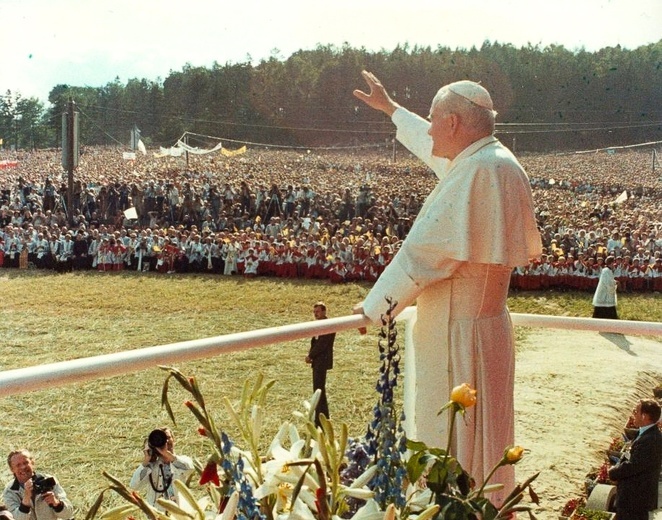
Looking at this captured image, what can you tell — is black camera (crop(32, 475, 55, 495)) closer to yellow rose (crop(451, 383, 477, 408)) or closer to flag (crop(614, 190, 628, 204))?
yellow rose (crop(451, 383, 477, 408))

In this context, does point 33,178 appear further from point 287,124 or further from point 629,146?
point 629,146

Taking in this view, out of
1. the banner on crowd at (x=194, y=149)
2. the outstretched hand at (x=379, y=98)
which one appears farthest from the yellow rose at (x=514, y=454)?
the banner on crowd at (x=194, y=149)

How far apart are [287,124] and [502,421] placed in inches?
765

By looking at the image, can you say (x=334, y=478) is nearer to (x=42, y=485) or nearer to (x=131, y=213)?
(x=42, y=485)

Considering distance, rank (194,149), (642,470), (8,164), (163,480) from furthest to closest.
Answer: (194,149) → (8,164) → (642,470) → (163,480)

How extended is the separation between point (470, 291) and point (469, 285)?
0.02m

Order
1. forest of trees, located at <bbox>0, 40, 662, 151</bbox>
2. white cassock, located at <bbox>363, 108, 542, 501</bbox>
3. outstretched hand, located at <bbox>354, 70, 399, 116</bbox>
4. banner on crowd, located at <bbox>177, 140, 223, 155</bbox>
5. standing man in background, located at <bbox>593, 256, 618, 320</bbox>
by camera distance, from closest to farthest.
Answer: white cassock, located at <bbox>363, 108, 542, 501</bbox> → outstretched hand, located at <bbox>354, 70, 399, 116</bbox> → standing man in background, located at <bbox>593, 256, 618, 320</bbox> → forest of trees, located at <bbox>0, 40, 662, 151</bbox> → banner on crowd, located at <bbox>177, 140, 223, 155</bbox>

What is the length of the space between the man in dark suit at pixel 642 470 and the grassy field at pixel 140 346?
2183 millimetres

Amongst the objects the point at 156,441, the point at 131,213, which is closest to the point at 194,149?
the point at 131,213

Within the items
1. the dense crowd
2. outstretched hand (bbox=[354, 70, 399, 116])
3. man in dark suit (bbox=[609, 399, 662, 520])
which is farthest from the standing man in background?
outstretched hand (bbox=[354, 70, 399, 116])

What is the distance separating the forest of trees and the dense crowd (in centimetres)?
61

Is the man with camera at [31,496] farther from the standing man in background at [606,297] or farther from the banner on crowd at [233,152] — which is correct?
the banner on crowd at [233,152]

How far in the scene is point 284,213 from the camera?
69.5ft

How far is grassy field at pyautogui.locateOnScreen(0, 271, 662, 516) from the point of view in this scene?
616 centimetres
